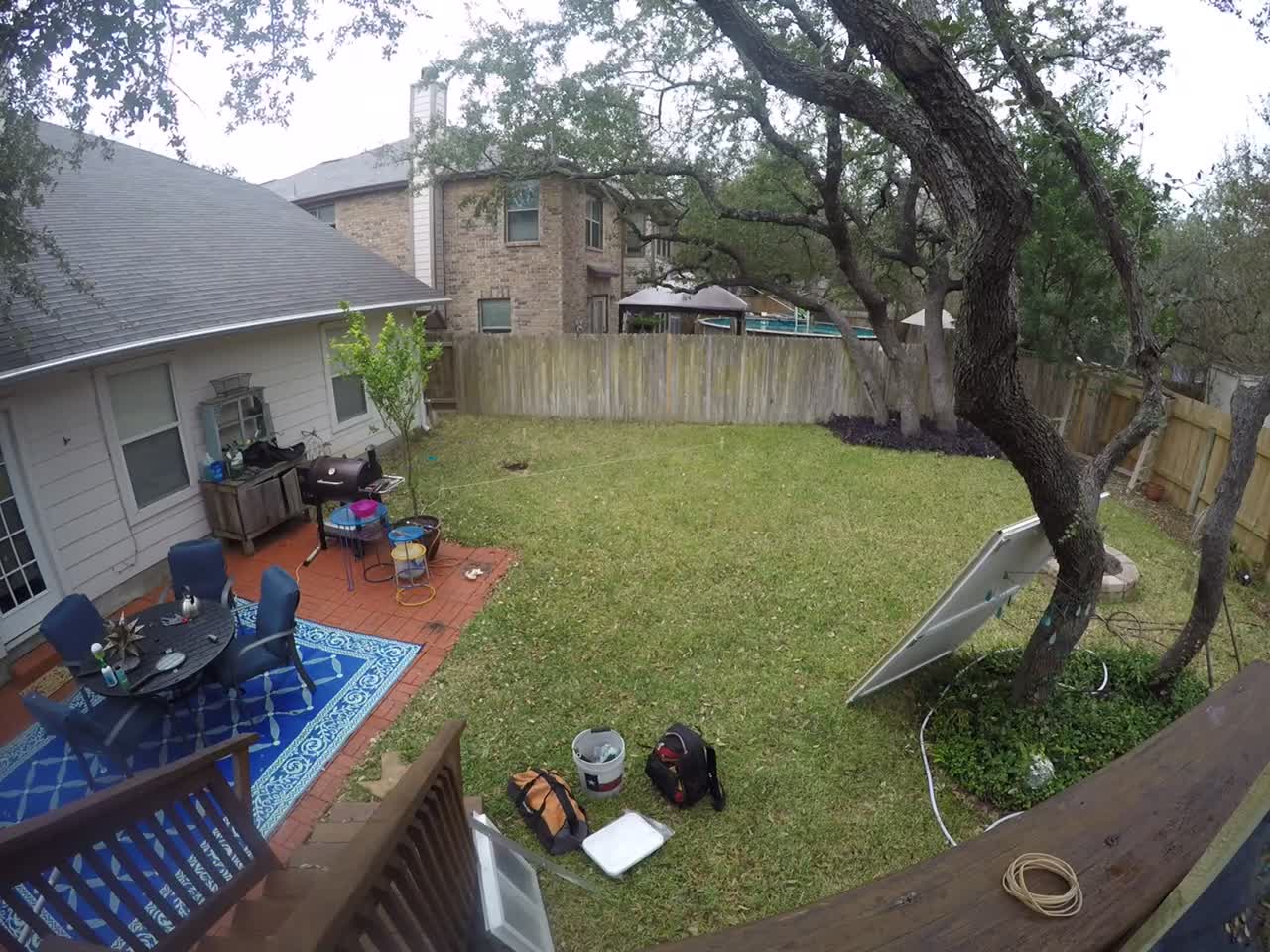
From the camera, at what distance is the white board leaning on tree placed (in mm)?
3926

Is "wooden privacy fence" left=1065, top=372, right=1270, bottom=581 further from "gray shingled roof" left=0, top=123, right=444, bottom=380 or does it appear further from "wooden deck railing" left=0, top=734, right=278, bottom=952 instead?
"gray shingled roof" left=0, top=123, right=444, bottom=380

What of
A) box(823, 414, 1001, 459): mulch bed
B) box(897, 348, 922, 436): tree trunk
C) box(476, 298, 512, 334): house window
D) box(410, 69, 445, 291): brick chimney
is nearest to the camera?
box(823, 414, 1001, 459): mulch bed

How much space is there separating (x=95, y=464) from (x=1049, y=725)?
8.57 metres

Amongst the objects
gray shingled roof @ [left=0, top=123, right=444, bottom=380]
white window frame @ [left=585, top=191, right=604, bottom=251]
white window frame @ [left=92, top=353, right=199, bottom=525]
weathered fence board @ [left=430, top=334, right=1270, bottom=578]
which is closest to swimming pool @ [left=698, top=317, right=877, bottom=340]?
white window frame @ [left=585, top=191, right=604, bottom=251]

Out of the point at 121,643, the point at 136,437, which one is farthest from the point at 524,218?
the point at 121,643

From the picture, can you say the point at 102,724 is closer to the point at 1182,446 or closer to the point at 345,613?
the point at 345,613

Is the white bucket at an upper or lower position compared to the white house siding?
lower

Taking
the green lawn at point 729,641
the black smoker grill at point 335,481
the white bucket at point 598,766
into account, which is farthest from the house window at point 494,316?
the white bucket at point 598,766

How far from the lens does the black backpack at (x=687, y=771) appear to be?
13.4 ft

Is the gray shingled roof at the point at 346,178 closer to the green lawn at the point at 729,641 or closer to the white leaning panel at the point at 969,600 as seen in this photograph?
the green lawn at the point at 729,641

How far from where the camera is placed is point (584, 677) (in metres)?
5.41

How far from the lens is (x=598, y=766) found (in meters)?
4.09

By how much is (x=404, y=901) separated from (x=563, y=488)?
7944 millimetres

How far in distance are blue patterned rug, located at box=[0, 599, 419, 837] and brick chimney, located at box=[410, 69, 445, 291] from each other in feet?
40.4
